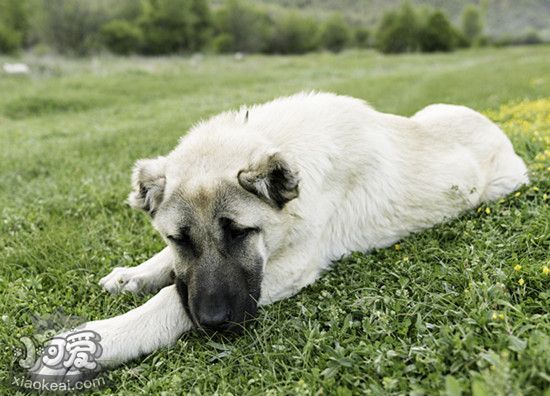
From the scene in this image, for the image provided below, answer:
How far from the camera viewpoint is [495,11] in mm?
109938

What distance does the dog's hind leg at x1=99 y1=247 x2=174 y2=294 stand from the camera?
385cm

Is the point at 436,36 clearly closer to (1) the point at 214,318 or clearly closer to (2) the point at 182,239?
(2) the point at 182,239

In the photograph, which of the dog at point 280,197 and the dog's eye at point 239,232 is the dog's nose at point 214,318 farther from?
the dog's eye at point 239,232

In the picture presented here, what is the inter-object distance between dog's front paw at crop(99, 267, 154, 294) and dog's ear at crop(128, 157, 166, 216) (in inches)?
23.6

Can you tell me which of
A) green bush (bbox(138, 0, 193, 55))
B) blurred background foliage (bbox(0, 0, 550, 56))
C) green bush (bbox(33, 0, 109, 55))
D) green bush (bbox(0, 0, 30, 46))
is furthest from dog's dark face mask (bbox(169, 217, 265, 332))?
green bush (bbox(138, 0, 193, 55))

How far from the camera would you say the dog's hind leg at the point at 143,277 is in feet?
12.6

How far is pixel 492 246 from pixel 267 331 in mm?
1794

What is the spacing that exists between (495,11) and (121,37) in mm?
87957

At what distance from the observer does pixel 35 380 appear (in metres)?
2.93

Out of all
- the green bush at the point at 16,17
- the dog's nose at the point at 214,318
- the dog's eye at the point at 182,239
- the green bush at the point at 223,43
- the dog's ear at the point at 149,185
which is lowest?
the green bush at the point at 223,43

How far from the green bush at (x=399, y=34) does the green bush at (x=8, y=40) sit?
142 feet

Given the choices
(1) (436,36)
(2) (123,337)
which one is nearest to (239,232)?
(2) (123,337)

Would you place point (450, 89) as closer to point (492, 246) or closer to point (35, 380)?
point (492, 246)

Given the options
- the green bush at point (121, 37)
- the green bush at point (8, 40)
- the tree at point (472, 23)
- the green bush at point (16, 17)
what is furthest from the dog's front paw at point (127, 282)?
the tree at point (472, 23)
